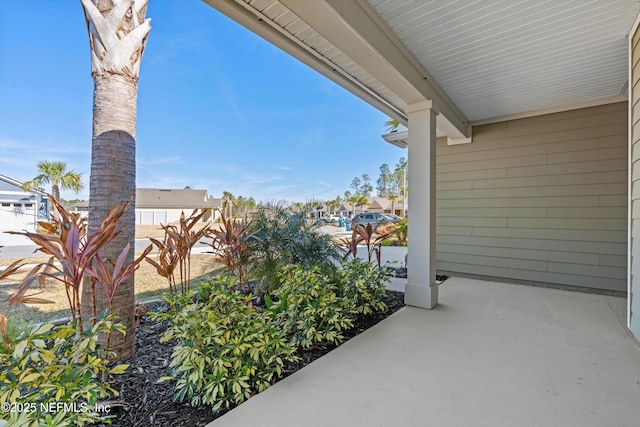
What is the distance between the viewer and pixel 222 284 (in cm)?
236

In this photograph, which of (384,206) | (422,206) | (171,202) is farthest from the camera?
(384,206)

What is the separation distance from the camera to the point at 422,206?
3488 mm

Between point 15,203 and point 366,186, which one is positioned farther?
point 366,186

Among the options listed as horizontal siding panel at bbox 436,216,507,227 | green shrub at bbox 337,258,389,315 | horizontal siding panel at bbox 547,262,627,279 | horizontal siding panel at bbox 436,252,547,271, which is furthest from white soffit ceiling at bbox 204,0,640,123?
horizontal siding panel at bbox 436,252,547,271

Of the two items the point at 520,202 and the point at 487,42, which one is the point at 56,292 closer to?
the point at 487,42

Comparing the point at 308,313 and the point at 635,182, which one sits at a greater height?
the point at 635,182

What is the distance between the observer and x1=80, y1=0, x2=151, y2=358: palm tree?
208 centimetres

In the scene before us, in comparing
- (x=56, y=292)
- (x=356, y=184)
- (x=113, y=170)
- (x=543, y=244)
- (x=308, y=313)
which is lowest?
(x=56, y=292)

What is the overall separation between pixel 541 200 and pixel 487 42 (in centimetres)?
302

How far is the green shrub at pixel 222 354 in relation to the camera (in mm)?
1678

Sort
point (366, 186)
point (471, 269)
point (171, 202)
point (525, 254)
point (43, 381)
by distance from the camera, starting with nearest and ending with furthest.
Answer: point (43, 381) → point (525, 254) → point (471, 269) → point (171, 202) → point (366, 186)

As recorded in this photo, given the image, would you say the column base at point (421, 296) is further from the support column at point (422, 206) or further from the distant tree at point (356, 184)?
the distant tree at point (356, 184)

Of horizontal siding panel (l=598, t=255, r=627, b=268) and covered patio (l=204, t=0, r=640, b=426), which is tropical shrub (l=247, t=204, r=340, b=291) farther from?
horizontal siding panel (l=598, t=255, r=627, b=268)

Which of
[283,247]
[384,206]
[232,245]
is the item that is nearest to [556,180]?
[283,247]
